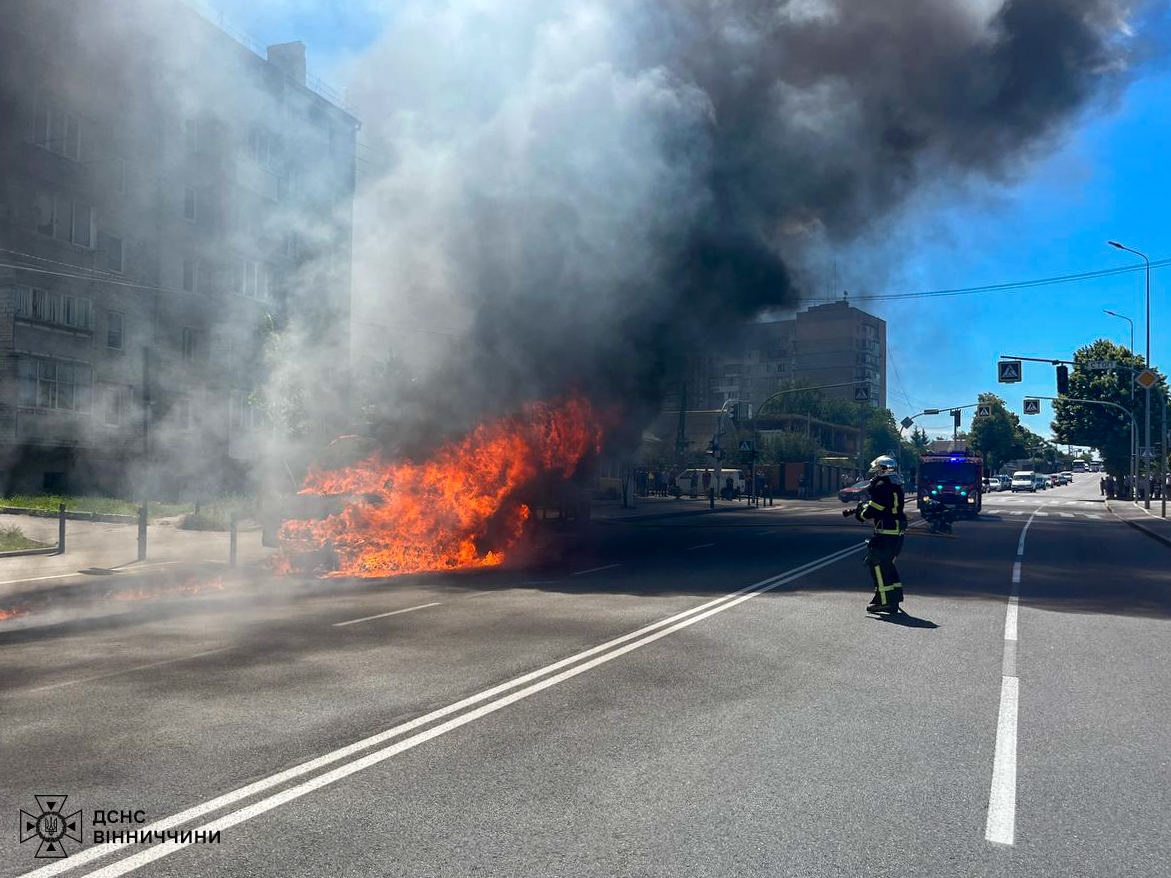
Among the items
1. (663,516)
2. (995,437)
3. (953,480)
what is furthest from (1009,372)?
(995,437)

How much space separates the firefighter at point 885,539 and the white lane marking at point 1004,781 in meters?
3.35

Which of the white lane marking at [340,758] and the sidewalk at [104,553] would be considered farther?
the sidewalk at [104,553]

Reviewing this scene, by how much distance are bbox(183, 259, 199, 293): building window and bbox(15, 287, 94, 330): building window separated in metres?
3.15

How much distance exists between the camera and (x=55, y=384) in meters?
27.4

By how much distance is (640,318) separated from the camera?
782 inches

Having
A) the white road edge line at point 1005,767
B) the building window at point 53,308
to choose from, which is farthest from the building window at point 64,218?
the white road edge line at point 1005,767

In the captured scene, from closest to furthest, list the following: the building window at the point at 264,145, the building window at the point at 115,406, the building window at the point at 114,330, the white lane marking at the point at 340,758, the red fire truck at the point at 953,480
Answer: the white lane marking at the point at 340,758, the building window at the point at 264,145, the building window at the point at 115,406, the building window at the point at 114,330, the red fire truck at the point at 953,480

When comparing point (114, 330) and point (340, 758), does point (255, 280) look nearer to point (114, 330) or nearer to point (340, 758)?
point (114, 330)

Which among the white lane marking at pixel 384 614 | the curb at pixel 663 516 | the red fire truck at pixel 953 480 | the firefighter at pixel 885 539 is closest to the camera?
the white lane marking at pixel 384 614

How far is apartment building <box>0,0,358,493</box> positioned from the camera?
70.0 feet

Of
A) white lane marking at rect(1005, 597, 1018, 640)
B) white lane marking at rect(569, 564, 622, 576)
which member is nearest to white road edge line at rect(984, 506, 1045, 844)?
white lane marking at rect(1005, 597, 1018, 640)

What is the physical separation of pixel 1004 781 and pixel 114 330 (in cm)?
3127

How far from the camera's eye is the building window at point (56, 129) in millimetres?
26062

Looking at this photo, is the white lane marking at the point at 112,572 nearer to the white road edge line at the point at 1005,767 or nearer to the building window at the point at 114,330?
the white road edge line at the point at 1005,767
